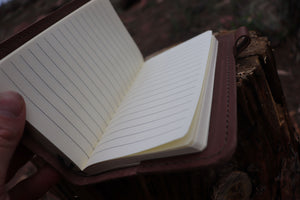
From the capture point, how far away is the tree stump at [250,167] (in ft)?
3.15

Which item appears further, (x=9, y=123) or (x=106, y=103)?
(x=106, y=103)

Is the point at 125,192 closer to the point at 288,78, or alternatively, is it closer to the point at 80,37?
the point at 80,37

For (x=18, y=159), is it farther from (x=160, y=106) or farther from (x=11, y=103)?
(x=160, y=106)

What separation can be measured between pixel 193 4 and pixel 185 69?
3779 mm

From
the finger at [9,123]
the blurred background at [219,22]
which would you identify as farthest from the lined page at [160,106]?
the blurred background at [219,22]

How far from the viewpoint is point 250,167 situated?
1.12 meters

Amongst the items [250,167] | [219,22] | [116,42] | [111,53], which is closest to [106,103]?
[111,53]

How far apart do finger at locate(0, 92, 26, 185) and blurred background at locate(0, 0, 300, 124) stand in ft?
1.71

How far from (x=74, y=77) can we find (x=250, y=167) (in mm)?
880

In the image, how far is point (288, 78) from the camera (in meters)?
2.46

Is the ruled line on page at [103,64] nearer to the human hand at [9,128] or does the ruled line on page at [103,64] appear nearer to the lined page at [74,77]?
the lined page at [74,77]

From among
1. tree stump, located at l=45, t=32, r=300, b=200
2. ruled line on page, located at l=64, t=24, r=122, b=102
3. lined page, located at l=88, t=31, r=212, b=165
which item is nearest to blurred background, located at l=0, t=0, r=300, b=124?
ruled line on page, located at l=64, t=24, r=122, b=102

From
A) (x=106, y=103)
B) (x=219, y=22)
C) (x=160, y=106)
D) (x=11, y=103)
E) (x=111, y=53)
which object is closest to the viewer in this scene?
(x=11, y=103)

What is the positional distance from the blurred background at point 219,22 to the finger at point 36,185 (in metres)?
0.65
